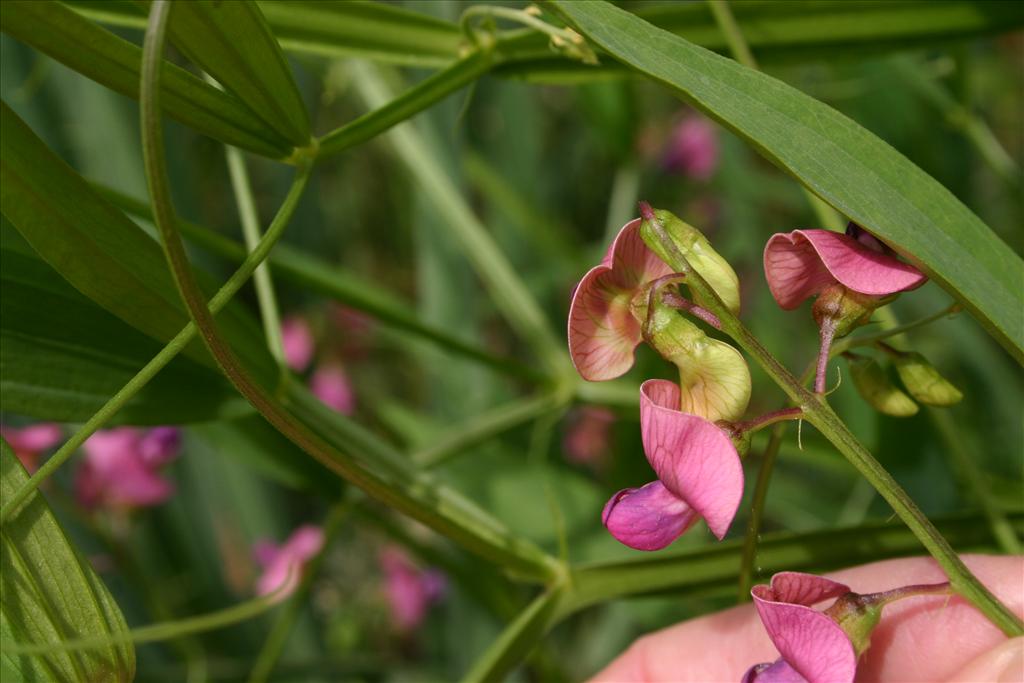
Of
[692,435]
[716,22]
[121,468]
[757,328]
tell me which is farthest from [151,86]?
[757,328]

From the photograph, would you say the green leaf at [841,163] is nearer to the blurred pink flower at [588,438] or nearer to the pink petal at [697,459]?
the pink petal at [697,459]

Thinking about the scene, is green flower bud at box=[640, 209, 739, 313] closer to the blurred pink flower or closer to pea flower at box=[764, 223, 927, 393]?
pea flower at box=[764, 223, 927, 393]

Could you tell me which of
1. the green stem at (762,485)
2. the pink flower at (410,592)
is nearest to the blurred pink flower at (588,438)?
the pink flower at (410,592)

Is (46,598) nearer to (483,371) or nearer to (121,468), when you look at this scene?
(121,468)

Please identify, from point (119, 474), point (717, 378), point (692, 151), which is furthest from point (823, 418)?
point (692, 151)

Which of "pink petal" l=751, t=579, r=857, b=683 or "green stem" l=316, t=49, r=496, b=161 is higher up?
"green stem" l=316, t=49, r=496, b=161

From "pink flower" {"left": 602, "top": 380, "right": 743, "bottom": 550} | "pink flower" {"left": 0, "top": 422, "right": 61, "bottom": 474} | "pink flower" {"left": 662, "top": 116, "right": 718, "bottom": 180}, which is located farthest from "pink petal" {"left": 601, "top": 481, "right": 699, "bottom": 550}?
"pink flower" {"left": 662, "top": 116, "right": 718, "bottom": 180}

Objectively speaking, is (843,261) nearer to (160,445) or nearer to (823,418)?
(823,418)
